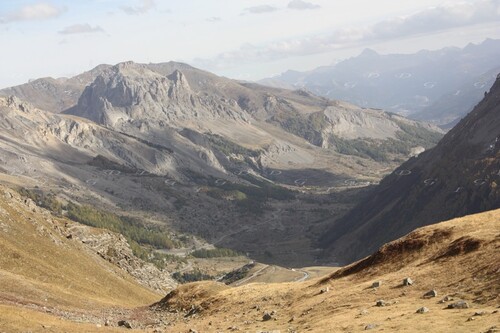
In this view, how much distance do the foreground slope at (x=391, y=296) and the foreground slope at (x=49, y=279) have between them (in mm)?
11658

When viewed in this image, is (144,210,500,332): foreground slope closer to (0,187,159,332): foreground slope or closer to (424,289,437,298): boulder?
(424,289,437,298): boulder

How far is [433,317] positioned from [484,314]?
12.0 ft

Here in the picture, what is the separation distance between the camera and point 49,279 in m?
82.1

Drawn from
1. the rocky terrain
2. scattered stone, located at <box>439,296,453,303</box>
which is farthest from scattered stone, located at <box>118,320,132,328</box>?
scattered stone, located at <box>439,296,453,303</box>

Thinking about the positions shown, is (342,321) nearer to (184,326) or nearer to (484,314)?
(484,314)

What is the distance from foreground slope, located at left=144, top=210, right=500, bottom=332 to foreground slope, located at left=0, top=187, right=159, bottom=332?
11658 millimetres

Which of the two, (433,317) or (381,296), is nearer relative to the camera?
(433,317)

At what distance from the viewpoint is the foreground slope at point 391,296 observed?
3950 centimetres

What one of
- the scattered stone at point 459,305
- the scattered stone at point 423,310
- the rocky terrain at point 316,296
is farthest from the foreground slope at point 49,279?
the scattered stone at point 459,305

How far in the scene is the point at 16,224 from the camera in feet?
337

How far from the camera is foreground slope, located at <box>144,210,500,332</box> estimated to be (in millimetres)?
39500

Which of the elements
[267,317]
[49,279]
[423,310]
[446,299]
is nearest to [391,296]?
[446,299]

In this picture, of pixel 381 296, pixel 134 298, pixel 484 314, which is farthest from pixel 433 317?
pixel 134 298

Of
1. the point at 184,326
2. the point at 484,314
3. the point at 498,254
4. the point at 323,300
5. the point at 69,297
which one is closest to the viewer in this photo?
the point at 484,314
